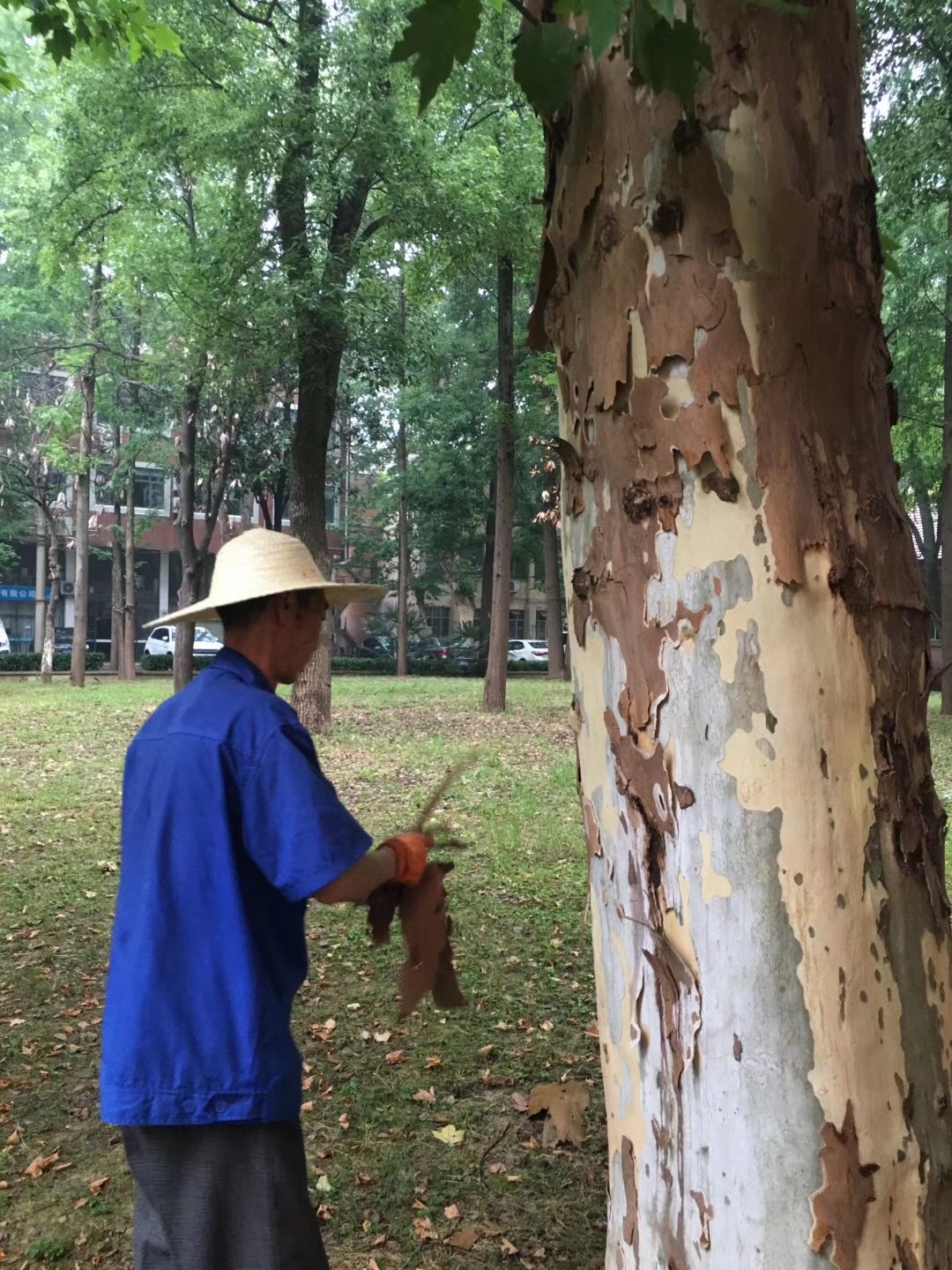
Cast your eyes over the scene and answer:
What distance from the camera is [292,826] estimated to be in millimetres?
1804

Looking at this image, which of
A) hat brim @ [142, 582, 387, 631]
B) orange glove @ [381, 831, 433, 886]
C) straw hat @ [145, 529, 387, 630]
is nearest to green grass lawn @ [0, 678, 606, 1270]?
orange glove @ [381, 831, 433, 886]

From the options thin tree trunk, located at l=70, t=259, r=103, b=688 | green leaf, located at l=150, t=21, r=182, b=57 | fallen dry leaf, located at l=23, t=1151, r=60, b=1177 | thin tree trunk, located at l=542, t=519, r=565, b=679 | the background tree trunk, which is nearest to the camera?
fallen dry leaf, located at l=23, t=1151, r=60, b=1177

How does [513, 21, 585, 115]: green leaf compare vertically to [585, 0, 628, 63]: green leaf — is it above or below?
above

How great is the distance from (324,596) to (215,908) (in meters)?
0.73

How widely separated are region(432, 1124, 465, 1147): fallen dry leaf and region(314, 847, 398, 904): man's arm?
2.07 meters

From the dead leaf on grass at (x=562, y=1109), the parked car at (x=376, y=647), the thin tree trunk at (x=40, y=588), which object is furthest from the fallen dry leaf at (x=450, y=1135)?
the parked car at (x=376, y=647)

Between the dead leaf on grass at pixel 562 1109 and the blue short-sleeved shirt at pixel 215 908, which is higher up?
the blue short-sleeved shirt at pixel 215 908

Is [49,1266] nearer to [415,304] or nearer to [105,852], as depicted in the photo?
[105,852]

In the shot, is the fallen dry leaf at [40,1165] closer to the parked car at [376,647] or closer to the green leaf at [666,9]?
the green leaf at [666,9]

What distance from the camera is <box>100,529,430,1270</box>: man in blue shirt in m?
1.82

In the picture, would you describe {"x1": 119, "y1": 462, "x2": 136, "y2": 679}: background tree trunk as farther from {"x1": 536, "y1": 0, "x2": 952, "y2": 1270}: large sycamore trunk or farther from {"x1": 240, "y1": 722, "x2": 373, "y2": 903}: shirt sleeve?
{"x1": 536, "y1": 0, "x2": 952, "y2": 1270}: large sycamore trunk

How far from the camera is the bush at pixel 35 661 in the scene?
2977cm

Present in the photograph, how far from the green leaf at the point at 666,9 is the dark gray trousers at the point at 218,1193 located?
1.99 meters

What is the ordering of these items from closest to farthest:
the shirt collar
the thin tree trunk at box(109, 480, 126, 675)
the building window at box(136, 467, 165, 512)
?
the shirt collar → the thin tree trunk at box(109, 480, 126, 675) → the building window at box(136, 467, 165, 512)
